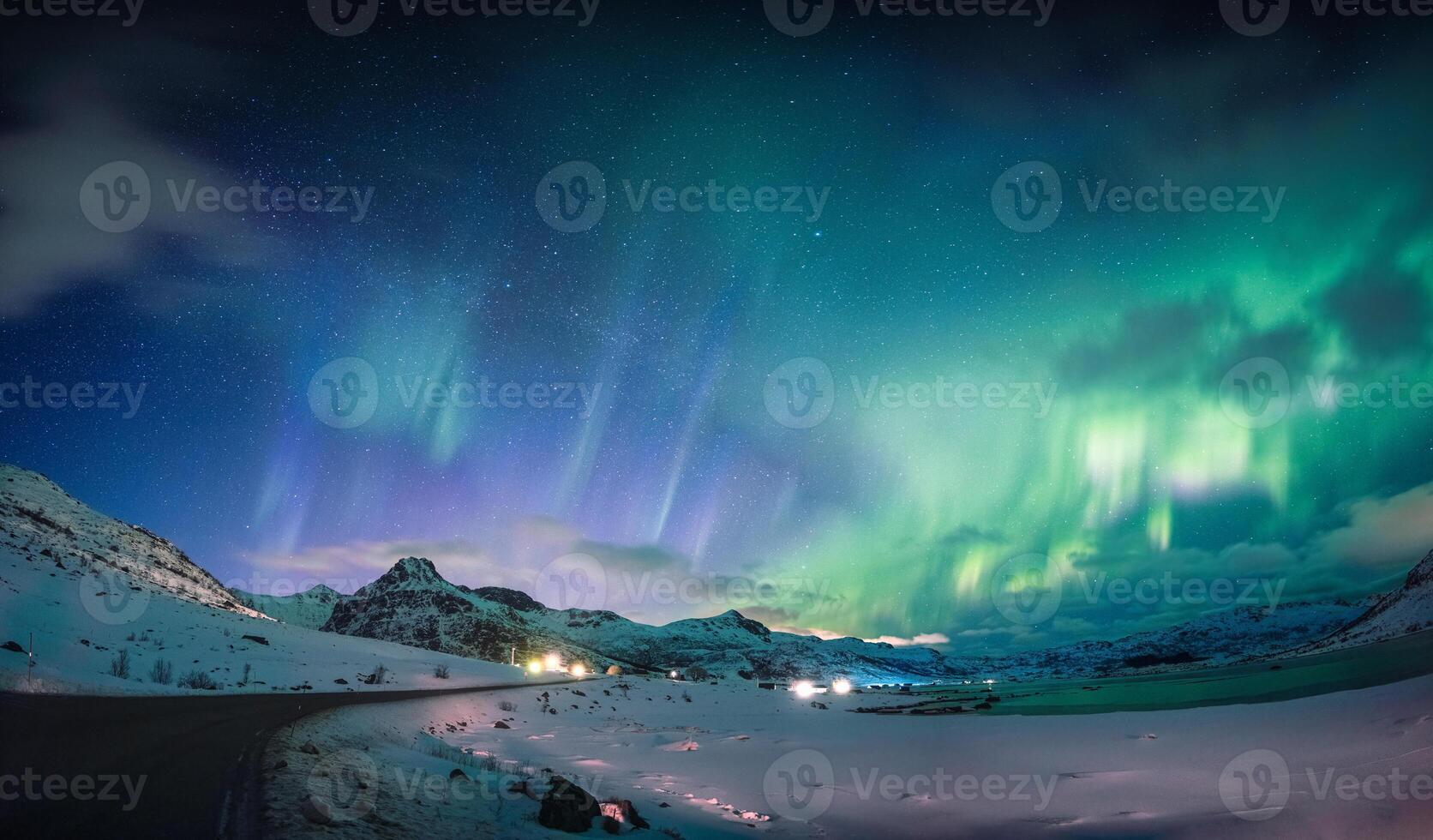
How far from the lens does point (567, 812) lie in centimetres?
815

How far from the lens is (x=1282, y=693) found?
114ft

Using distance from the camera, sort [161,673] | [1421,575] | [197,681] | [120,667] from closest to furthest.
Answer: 1. [120,667]
2. [161,673]
3. [197,681]
4. [1421,575]

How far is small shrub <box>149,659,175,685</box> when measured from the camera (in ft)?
72.1

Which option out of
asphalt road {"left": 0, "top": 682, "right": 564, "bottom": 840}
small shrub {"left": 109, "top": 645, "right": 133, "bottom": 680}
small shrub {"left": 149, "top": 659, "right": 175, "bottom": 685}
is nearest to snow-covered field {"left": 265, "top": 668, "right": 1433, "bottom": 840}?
asphalt road {"left": 0, "top": 682, "right": 564, "bottom": 840}

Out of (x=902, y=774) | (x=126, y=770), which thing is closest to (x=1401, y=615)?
(x=902, y=774)

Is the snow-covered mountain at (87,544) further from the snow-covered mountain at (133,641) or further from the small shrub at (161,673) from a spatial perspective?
the small shrub at (161,673)

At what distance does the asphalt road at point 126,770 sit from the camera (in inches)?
242

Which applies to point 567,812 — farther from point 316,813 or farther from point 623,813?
point 316,813

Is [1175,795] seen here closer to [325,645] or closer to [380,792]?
[380,792]

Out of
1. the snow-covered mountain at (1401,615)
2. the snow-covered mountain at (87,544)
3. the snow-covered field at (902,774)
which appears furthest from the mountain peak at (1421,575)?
the snow-covered mountain at (87,544)

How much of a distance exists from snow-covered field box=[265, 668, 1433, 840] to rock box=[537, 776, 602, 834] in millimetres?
208

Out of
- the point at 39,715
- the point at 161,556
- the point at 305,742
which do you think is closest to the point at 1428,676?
the point at 305,742

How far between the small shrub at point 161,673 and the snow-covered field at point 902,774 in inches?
335

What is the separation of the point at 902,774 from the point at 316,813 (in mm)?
15040
